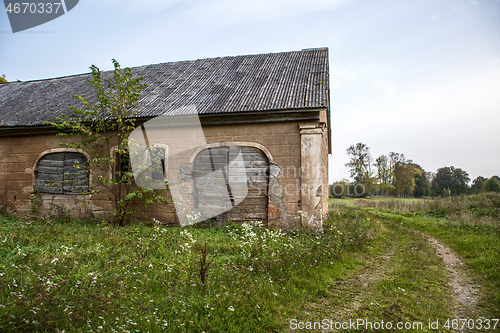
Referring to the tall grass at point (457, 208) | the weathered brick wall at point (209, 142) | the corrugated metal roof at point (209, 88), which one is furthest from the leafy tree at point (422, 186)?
the weathered brick wall at point (209, 142)

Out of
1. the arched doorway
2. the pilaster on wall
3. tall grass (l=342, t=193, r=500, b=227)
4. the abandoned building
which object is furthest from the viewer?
tall grass (l=342, t=193, r=500, b=227)

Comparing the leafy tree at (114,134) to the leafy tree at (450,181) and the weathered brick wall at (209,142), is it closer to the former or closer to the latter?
the weathered brick wall at (209,142)

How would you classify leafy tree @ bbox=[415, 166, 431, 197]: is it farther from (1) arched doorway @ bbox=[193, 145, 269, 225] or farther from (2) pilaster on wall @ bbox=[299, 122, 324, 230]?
(1) arched doorway @ bbox=[193, 145, 269, 225]

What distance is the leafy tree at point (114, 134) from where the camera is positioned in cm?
766

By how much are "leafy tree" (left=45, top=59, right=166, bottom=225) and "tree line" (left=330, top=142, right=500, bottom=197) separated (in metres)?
30.5

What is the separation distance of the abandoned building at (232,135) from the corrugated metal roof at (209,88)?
0.04 m

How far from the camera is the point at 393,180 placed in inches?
1625

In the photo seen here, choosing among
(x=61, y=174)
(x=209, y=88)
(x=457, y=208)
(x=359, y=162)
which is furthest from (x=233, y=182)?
(x=359, y=162)

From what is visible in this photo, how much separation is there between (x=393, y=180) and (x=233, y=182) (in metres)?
39.5

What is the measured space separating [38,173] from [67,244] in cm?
537

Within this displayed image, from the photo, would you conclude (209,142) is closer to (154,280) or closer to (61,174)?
(154,280)

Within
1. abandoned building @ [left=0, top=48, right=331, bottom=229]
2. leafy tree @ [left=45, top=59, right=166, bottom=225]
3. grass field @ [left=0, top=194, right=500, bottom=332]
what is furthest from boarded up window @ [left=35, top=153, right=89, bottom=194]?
grass field @ [left=0, top=194, right=500, bottom=332]

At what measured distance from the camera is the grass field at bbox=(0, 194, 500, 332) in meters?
2.88

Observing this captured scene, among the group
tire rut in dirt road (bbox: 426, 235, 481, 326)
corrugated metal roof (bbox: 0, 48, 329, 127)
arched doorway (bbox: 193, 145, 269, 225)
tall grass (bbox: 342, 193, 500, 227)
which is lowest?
tire rut in dirt road (bbox: 426, 235, 481, 326)
